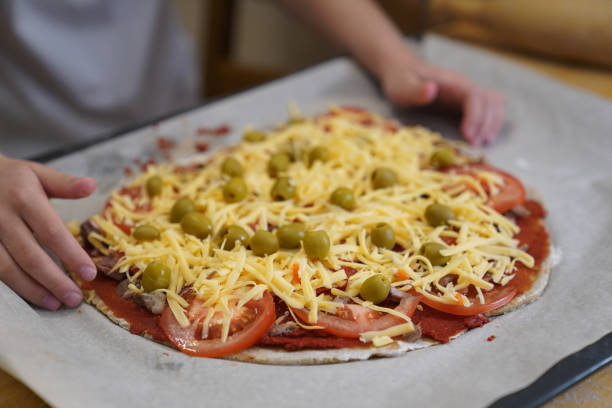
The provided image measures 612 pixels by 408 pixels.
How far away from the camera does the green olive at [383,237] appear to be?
2.22 meters

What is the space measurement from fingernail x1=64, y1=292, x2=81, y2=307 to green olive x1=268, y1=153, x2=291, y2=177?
1.04 m

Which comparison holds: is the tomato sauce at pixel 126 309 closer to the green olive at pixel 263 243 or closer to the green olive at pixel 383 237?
the green olive at pixel 263 243

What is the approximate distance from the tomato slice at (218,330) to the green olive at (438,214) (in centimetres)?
77

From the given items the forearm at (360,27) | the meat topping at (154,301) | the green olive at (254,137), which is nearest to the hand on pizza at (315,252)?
the meat topping at (154,301)

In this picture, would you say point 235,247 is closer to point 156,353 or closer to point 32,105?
point 156,353

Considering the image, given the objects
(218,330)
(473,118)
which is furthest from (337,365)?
(473,118)

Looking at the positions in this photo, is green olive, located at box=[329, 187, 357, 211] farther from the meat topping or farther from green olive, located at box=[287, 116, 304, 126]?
green olive, located at box=[287, 116, 304, 126]

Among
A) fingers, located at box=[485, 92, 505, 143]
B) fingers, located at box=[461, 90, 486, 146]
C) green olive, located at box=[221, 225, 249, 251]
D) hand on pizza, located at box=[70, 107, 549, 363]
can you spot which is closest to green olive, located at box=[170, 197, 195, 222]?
hand on pizza, located at box=[70, 107, 549, 363]

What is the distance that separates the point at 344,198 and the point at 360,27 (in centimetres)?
177

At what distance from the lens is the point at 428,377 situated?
1.86m

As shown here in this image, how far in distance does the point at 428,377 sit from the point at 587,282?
91 cm

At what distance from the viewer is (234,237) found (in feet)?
7.34

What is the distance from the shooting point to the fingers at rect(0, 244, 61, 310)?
2.03m

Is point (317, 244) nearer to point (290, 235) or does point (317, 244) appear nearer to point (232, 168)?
point (290, 235)
